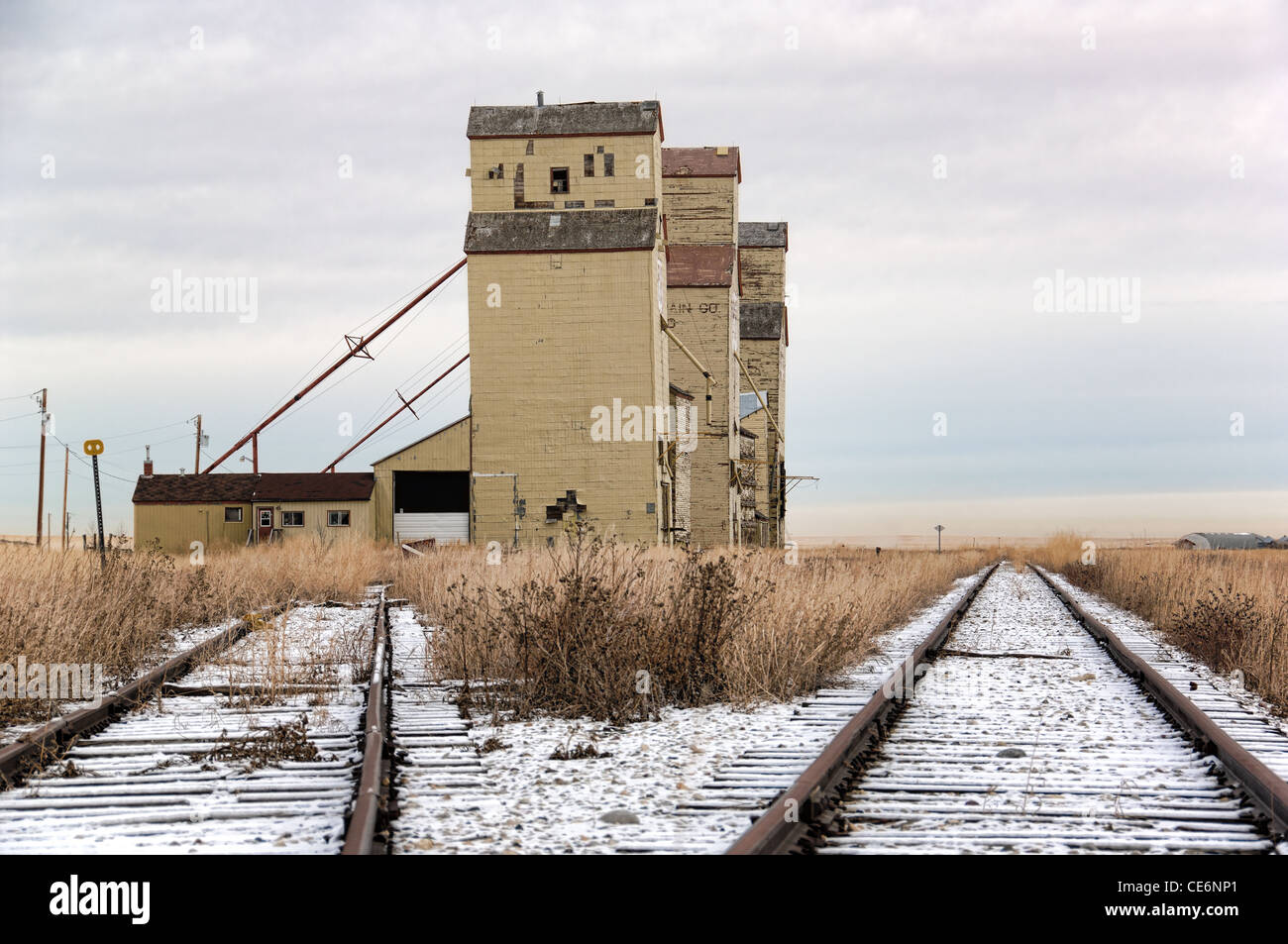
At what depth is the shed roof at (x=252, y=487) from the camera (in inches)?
1718

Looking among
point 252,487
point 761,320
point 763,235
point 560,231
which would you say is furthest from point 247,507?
point 763,235

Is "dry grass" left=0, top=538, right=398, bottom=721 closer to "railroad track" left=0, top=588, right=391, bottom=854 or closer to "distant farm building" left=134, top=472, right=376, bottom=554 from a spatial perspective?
"railroad track" left=0, top=588, right=391, bottom=854

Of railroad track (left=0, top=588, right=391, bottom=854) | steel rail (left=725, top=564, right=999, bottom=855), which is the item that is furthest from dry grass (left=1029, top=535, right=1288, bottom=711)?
railroad track (left=0, top=588, right=391, bottom=854)

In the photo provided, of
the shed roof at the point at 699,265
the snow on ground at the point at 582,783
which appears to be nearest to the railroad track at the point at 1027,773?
the snow on ground at the point at 582,783

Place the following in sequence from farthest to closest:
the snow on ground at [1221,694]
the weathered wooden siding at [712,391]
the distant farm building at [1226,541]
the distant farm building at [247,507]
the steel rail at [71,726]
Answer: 1. the distant farm building at [1226,541]
2. the distant farm building at [247,507]
3. the weathered wooden siding at [712,391]
4. the snow on ground at [1221,694]
5. the steel rail at [71,726]

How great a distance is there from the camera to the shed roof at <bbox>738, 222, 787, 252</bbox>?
53062mm

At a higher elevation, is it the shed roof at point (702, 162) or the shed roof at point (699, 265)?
the shed roof at point (702, 162)

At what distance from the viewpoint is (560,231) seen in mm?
34719

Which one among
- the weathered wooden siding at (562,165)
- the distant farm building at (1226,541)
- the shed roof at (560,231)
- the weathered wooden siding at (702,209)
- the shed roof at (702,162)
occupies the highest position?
the shed roof at (702,162)

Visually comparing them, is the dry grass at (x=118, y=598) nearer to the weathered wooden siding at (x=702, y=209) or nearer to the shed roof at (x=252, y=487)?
the shed roof at (x=252, y=487)

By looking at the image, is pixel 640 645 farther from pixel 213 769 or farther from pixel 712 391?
pixel 712 391

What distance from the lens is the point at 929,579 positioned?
26312mm

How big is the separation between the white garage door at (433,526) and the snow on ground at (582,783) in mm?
31606
